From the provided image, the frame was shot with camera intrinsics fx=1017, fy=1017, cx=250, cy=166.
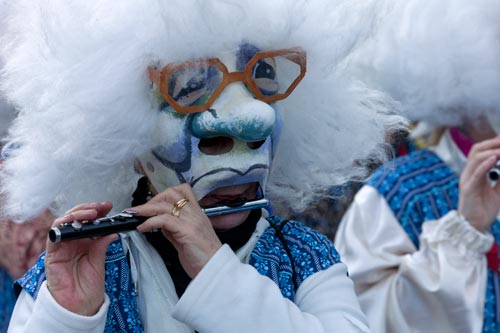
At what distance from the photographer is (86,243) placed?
2086 millimetres

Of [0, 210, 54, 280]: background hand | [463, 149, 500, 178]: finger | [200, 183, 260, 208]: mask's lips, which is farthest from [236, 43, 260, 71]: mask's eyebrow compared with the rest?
[463, 149, 500, 178]: finger

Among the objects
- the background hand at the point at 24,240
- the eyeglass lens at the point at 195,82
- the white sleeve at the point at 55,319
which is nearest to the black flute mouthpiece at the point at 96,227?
the white sleeve at the point at 55,319

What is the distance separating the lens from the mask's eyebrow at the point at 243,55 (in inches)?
84.5

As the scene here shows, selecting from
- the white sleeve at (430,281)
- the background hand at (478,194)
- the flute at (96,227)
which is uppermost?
the flute at (96,227)

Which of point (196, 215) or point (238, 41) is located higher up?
point (238, 41)

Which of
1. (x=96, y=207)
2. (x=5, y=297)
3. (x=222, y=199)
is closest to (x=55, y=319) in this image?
(x=96, y=207)

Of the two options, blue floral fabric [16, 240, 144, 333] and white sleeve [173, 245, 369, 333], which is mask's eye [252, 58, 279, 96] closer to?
white sleeve [173, 245, 369, 333]

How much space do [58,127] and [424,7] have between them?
5.53 feet

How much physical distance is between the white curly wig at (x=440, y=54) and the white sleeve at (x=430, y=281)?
42 cm

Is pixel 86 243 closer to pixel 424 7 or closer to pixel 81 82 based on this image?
pixel 81 82

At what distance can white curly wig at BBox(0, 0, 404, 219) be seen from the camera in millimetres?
2051

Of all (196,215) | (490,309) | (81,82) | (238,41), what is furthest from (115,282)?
(490,309)

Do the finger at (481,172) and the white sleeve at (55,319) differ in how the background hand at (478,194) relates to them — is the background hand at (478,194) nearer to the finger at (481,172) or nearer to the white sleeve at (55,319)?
the finger at (481,172)

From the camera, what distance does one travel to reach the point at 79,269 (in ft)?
6.85
